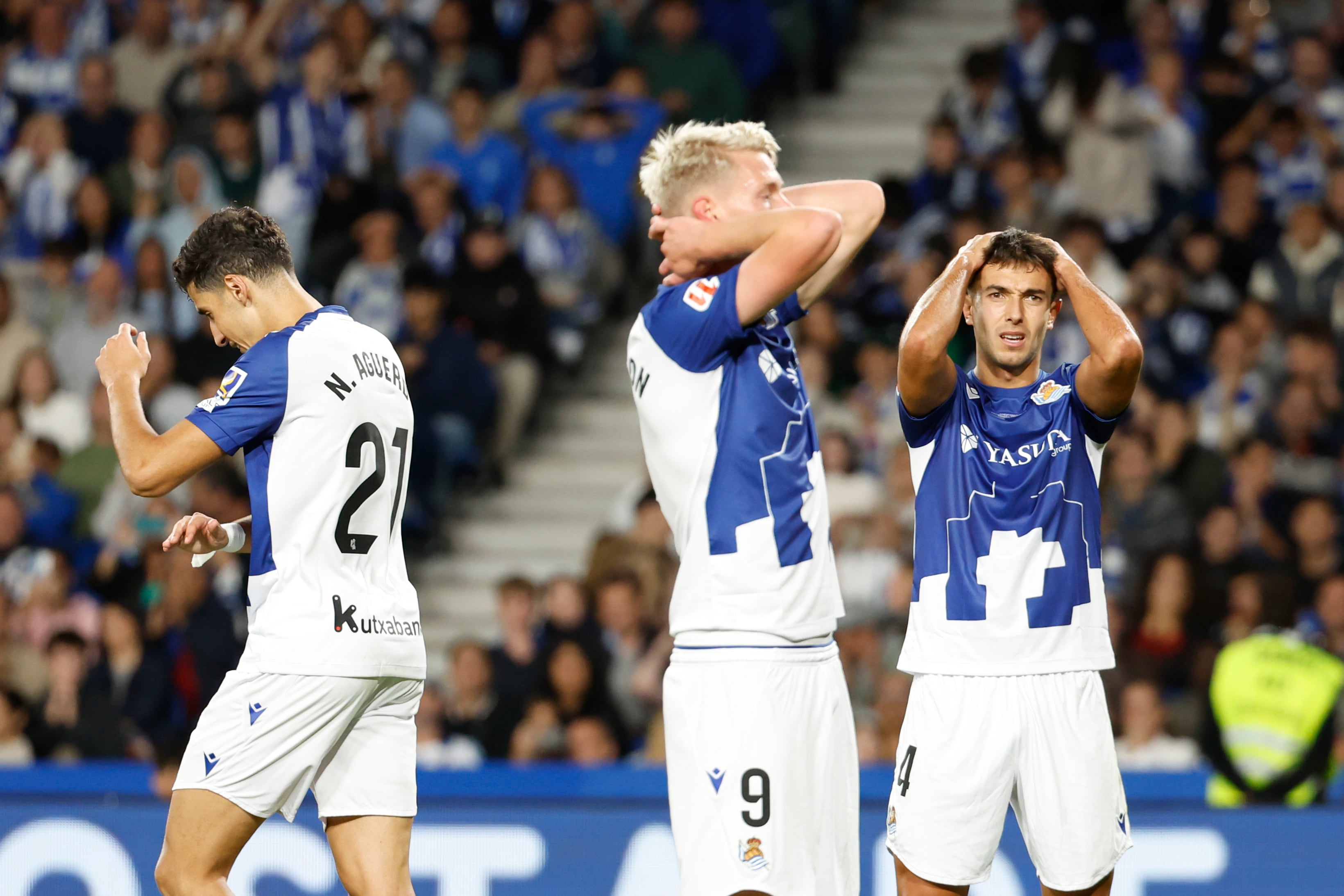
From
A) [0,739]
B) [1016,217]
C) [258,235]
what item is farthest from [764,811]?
[1016,217]

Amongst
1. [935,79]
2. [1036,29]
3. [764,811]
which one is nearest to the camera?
[764,811]

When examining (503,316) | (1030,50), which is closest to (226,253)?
(503,316)

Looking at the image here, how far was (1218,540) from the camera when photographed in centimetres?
910

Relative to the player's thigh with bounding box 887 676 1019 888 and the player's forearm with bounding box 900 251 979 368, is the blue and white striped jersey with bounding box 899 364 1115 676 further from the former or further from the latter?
the player's forearm with bounding box 900 251 979 368

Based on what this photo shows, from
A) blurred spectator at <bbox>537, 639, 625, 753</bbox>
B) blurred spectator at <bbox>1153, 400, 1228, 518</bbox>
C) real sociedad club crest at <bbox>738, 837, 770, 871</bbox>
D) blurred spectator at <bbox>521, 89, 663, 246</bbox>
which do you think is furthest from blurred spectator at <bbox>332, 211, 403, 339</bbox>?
real sociedad club crest at <bbox>738, 837, 770, 871</bbox>

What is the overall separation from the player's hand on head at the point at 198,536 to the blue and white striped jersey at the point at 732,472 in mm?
1332

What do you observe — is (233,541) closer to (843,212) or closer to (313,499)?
(313,499)

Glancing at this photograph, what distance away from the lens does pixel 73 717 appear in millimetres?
9539

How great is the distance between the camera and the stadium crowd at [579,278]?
9.13 meters

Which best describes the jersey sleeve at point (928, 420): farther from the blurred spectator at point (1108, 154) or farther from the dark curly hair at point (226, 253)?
the blurred spectator at point (1108, 154)

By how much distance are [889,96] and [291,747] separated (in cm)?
1026

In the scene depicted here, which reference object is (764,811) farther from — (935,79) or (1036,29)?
(935,79)

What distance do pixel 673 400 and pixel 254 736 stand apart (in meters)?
1.45

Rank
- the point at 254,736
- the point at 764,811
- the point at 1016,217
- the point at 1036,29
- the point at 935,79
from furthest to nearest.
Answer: the point at 935,79, the point at 1036,29, the point at 1016,217, the point at 254,736, the point at 764,811
